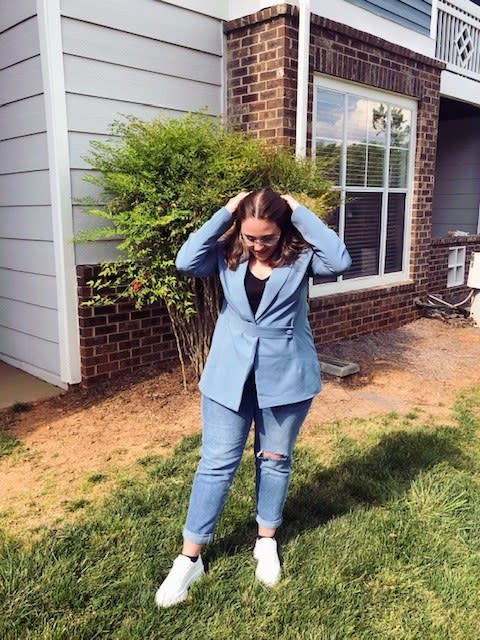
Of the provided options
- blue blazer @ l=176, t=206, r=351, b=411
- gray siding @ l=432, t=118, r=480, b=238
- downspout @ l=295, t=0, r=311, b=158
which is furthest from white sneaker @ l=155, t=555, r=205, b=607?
gray siding @ l=432, t=118, r=480, b=238

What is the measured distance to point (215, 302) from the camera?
4.36 m

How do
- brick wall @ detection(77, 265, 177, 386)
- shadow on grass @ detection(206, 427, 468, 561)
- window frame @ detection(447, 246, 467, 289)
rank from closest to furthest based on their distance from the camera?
shadow on grass @ detection(206, 427, 468, 561) < brick wall @ detection(77, 265, 177, 386) < window frame @ detection(447, 246, 467, 289)

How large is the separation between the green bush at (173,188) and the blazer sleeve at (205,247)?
1.52 m

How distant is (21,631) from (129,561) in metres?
0.50

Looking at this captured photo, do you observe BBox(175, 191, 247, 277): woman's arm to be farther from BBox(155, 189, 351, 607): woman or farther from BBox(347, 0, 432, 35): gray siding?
BBox(347, 0, 432, 35): gray siding

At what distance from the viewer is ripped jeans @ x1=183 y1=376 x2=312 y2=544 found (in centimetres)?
232

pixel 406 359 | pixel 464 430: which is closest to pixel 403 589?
pixel 464 430

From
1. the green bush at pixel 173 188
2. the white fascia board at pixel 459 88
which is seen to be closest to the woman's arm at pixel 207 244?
the green bush at pixel 173 188

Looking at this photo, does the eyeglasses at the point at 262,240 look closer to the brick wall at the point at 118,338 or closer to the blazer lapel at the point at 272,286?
the blazer lapel at the point at 272,286

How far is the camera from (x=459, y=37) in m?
7.70

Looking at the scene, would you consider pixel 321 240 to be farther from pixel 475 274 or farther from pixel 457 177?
pixel 457 177

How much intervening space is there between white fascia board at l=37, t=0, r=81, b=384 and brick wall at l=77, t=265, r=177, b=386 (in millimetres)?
68

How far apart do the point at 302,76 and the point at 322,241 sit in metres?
3.37

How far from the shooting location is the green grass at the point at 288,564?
215 centimetres
